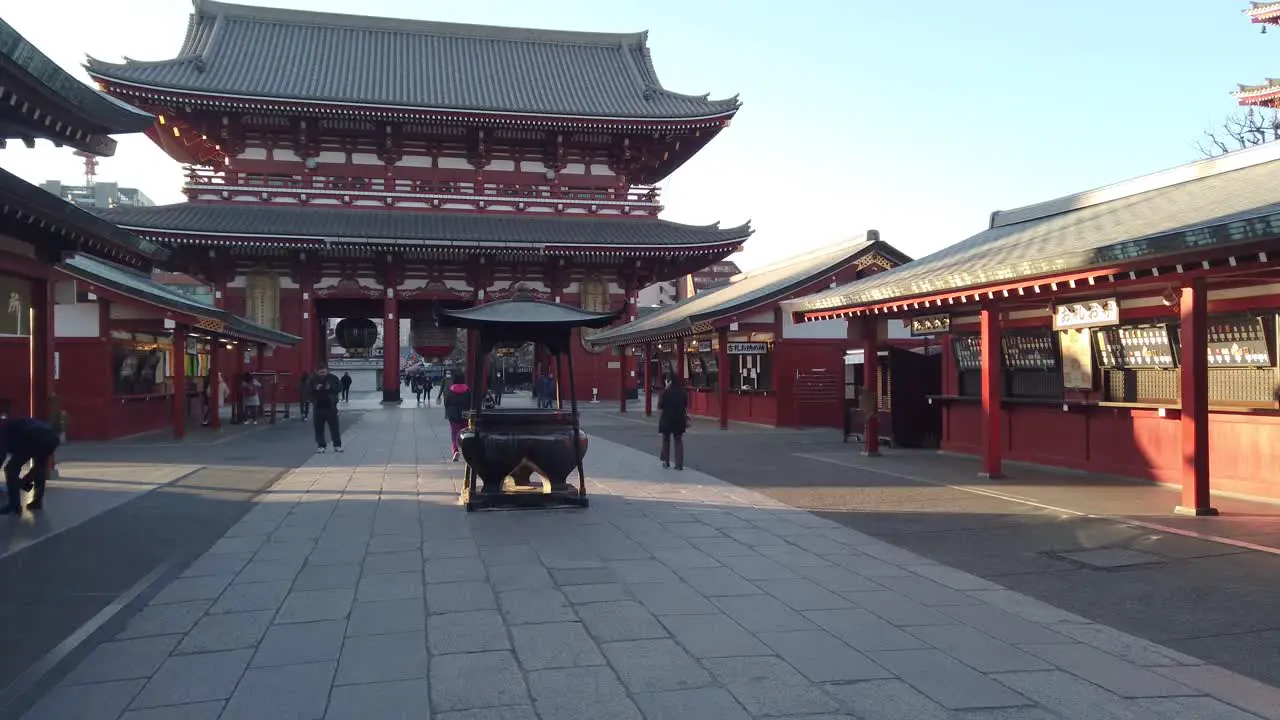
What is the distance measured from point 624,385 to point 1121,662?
26.5 m

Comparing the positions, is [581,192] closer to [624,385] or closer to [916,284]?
[624,385]

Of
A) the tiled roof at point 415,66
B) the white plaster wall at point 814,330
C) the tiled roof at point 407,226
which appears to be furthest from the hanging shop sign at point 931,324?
the tiled roof at point 415,66

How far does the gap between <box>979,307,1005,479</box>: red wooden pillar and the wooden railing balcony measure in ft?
75.8

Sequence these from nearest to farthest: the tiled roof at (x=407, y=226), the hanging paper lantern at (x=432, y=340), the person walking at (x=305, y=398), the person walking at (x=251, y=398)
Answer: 1. the person walking at (x=251, y=398)
2. the person walking at (x=305, y=398)
3. the hanging paper lantern at (x=432, y=340)
4. the tiled roof at (x=407, y=226)

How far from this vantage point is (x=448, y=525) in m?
9.29

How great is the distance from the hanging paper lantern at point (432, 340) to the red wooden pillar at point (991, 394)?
18.6 meters

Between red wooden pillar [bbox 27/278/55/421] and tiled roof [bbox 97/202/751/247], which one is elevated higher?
tiled roof [bbox 97/202/751/247]

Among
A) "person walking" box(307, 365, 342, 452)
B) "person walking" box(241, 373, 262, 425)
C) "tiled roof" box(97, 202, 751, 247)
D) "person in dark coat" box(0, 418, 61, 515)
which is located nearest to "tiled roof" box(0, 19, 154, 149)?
"person in dark coat" box(0, 418, 61, 515)

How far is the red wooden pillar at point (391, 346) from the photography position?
33156 millimetres

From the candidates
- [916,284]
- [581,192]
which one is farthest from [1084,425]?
[581,192]

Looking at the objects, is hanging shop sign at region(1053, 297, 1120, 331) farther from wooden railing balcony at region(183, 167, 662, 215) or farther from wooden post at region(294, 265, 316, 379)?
wooden post at region(294, 265, 316, 379)

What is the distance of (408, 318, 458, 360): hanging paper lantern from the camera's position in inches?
1105

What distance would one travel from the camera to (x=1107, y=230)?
1080cm

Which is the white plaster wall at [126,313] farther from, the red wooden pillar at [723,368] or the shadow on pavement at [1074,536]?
the red wooden pillar at [723,368]
